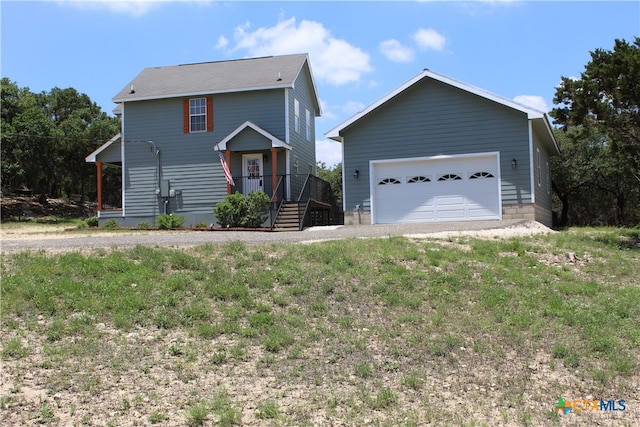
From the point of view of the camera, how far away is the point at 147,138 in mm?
22484

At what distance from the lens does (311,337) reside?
22.4 feet

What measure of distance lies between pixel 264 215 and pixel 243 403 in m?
14.0

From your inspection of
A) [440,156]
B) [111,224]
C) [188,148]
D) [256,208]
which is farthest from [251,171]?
[440,156]

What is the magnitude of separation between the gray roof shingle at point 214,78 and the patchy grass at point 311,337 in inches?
503

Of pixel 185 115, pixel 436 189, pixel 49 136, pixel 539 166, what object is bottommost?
pixel 436 189

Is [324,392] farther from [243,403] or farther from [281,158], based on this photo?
[281,158]

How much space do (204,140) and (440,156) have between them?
9169 mm

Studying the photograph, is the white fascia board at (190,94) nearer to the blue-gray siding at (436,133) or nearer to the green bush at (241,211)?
the blue-gray siding at (436,133)

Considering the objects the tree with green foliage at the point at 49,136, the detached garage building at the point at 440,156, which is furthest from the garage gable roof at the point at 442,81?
the tree with green foliage at the point at 49,136

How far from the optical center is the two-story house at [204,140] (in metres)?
21.4

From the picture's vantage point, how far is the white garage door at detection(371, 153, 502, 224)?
17.6m

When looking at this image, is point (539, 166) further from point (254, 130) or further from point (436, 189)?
point (254, 130)

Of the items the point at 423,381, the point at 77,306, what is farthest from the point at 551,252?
the point at 77,306

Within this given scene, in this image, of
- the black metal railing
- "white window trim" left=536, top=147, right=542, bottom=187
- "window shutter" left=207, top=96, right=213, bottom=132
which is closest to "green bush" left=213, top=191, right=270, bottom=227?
the black metal railing
